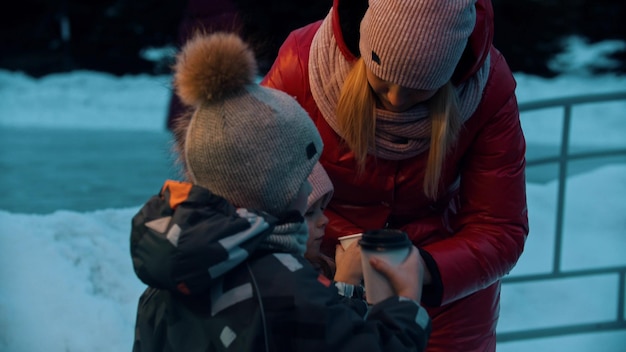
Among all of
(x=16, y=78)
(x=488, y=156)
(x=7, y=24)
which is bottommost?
(x=16, y=78)

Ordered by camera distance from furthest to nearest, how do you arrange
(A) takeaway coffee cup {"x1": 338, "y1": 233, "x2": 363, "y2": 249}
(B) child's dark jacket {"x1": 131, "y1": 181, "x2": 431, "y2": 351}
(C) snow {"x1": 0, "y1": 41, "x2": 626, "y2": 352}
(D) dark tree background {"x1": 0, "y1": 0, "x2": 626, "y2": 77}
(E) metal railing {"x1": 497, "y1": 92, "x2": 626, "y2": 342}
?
(D) dark tree background {"x1": 0, "y1": 0, "x2": 626, "y2": 77} → (E) metal railing {"x1": 497, "y1": 92, "x2": 626, "y2": 342} → (C) snow {"x1": 0, "y1": 41, "x2": 626, "y2": 352} → (A) takeaway coffee cup {"x1": 338, "y1": 233, "x2": 363, "y2": 249} → (B) child's dark jacket {"x1": 131, "y1": 181, "x2": 431, "y2": 351}

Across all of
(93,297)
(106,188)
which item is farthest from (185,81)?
(106,188)

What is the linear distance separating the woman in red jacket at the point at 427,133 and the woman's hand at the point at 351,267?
0.16m

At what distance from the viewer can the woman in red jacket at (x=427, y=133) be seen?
5.38 ft

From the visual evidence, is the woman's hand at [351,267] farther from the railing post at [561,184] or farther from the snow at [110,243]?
the railing post at [561,184]

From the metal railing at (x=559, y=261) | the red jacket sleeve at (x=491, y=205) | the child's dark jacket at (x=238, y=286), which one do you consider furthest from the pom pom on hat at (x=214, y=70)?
the metal railing at (x=559, y=261)

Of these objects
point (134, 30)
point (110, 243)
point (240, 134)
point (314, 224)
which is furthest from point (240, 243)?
point (134, 30)

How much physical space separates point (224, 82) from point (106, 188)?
409cm

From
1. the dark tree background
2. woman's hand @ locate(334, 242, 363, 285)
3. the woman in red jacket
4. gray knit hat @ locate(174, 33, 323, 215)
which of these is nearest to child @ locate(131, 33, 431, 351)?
gray knit hat @ locate(174, 33, 323, 215)

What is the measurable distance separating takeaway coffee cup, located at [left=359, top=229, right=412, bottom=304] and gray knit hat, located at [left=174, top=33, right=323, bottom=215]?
16cm

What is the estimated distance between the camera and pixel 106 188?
532cm

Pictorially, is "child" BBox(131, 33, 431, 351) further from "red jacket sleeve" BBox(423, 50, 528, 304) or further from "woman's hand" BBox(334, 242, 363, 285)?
"red jacket sleeve" BBox(423, 50, 528, 304)

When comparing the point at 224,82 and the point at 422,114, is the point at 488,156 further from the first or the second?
the point at 224,82

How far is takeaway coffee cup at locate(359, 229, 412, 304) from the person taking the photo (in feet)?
4.80
